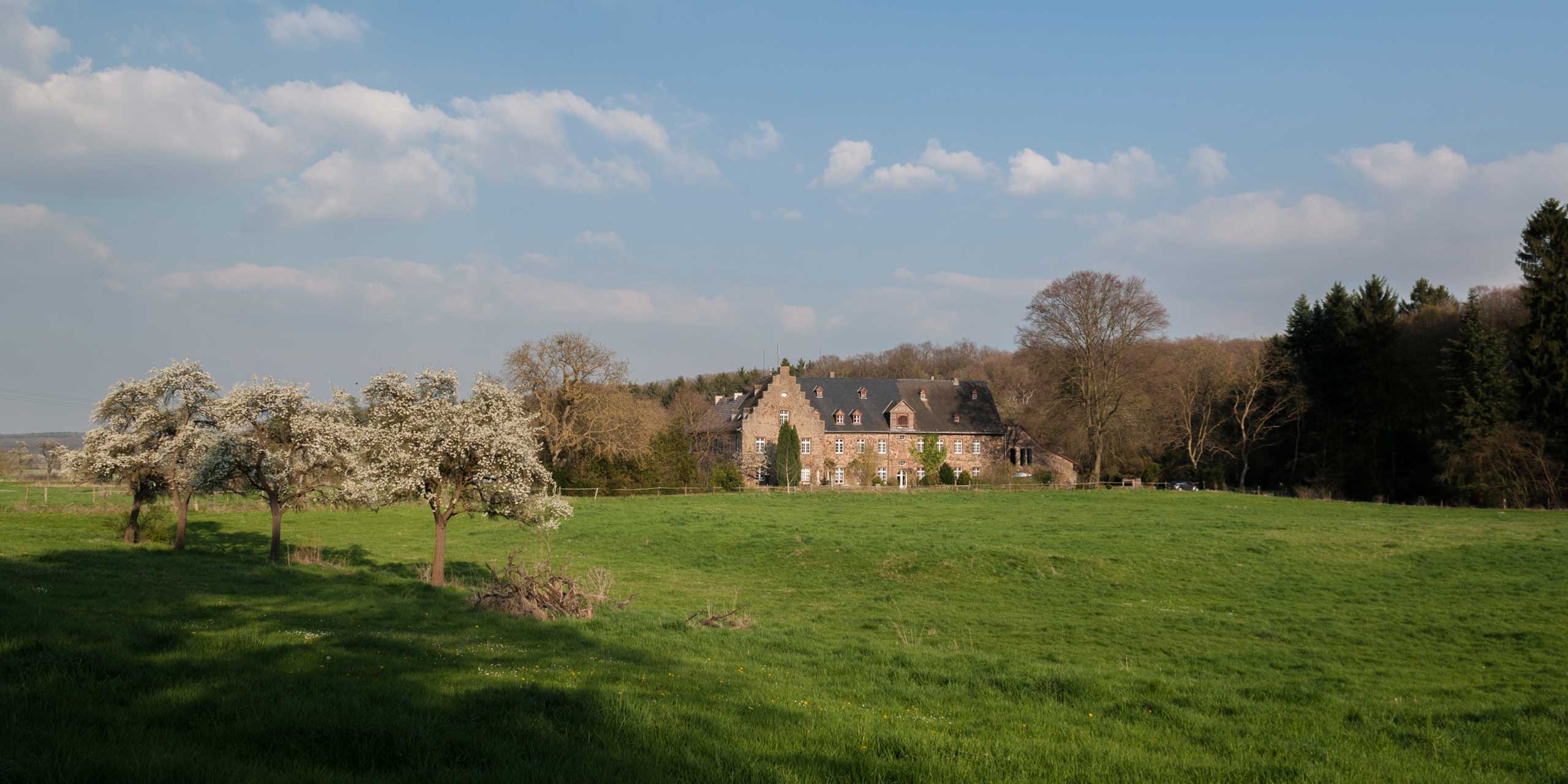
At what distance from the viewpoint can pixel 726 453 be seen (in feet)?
222

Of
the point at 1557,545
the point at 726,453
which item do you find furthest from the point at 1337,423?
the point at 726,453

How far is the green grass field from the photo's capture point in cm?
577

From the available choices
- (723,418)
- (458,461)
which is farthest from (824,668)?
(723,418)

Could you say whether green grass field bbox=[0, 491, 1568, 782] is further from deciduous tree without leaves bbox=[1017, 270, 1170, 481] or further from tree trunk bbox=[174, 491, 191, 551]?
deciduous tree without leaves bbox=[1017, 270, 1170, 481]

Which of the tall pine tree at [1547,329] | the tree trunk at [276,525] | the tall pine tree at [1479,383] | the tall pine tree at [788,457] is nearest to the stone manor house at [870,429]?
the tall pine tree at [788,457]

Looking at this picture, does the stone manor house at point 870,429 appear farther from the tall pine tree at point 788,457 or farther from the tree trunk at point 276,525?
the tree trunk at point 276,525

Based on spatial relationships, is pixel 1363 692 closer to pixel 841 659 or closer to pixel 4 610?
pixel 841 659

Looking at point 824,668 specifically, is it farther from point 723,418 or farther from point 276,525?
point 723,418

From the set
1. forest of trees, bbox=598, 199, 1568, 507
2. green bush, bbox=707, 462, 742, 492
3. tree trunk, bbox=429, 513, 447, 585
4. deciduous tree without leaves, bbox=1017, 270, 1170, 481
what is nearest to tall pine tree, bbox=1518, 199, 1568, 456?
forest of trees, bbox=598, 199, 1568, 507

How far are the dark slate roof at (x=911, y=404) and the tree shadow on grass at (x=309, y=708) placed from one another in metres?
58.8

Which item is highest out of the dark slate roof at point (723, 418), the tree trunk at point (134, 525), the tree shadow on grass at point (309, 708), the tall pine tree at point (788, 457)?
the dark slate roof at point (723, 418)

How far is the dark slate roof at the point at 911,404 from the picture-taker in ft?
229

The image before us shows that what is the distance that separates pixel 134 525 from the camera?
28250mm

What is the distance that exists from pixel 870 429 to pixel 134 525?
163 ft
